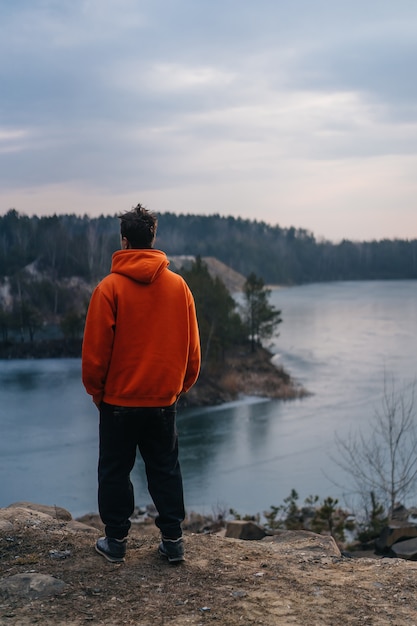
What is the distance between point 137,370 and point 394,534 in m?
3.76

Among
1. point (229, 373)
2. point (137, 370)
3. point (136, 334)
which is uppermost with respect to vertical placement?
point (136, 334)

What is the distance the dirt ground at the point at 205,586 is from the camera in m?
3.21

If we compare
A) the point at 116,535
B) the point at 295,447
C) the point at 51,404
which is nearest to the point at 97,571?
the point at 116,535

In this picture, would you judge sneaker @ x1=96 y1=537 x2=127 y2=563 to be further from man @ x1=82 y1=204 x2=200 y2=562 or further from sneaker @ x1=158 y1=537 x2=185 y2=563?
sneaker @ x1=158 y1=537 x2=185 y2=563

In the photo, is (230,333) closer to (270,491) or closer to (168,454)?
(270,491)

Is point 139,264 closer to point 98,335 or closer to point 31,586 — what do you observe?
point 98,335

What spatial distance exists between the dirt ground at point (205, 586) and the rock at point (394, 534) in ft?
7.45

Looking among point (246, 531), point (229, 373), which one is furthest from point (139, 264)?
point (229, 373)

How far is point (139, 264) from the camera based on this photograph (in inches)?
143

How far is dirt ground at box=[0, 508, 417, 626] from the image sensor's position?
10.5 ft

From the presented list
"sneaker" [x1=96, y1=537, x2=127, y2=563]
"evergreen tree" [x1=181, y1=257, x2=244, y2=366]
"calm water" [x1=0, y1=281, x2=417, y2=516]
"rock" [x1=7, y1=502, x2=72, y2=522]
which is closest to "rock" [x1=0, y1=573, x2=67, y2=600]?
"sneaker" [x1=96, y1=537, x2=127, y2=563]

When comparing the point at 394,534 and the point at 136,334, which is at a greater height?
the point at 136,334

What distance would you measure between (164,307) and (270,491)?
53.3 feet

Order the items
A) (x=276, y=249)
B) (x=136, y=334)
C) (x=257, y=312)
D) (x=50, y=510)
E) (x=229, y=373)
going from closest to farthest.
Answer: (x=136, y=334) < (x=50, y=510) < (x=229, y=373) < (x=257, y=312) < (x=276, y=249)
